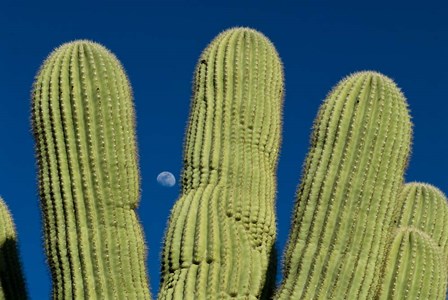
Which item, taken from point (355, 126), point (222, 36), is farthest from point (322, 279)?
point (222, 36)

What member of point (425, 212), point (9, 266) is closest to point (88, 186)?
point (9, 266)

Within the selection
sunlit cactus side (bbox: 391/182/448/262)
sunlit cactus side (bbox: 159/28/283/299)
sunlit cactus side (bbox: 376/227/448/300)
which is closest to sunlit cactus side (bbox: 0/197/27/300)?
sunlit cactus side (bbox: 159/28/283/299)

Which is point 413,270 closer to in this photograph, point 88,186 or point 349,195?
point 349,195

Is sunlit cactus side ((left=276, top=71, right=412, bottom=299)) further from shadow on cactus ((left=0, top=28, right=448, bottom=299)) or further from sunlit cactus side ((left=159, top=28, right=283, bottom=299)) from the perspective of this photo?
sunlit cactus side ((left=159, top=28, right=283, bottom=299))

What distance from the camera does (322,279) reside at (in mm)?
5805

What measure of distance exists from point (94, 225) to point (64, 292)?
0.50 metres

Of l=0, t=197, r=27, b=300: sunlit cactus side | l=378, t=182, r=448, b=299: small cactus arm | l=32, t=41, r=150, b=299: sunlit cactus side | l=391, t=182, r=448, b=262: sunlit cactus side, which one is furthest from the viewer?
l=391, t=182, r=448, b=262: sunlit cactus side

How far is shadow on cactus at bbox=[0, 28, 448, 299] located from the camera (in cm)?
584

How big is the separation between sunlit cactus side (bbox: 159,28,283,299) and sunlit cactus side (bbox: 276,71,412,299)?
0.38m

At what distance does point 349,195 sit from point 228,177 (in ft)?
3.21

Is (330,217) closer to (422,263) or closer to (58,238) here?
(422,263)

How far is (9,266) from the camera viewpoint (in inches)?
270

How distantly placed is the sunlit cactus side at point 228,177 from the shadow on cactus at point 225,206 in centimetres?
1

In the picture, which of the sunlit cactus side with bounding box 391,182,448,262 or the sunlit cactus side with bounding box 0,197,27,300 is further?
the sunlit cactus side with bounding box 391,182,448,262
